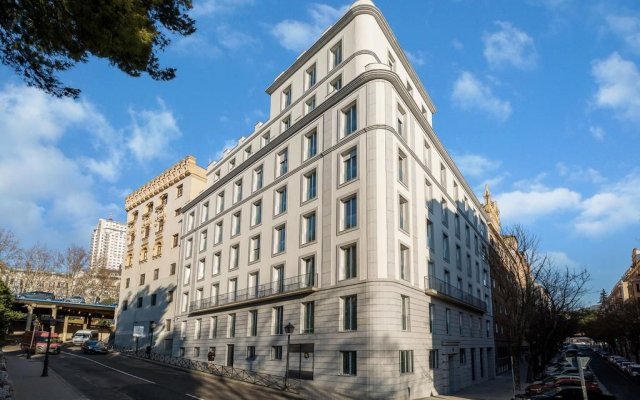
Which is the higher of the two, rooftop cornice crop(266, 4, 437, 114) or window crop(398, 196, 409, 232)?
rooftop cornice crop(266, 4, 437, 114)

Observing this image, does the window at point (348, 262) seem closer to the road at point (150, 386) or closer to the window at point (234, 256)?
the road at point (150, 386)

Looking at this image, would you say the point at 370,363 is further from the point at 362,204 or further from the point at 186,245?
the point at 186,245

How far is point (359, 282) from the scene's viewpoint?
2567 centimetres

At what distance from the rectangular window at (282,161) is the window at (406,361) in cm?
1659

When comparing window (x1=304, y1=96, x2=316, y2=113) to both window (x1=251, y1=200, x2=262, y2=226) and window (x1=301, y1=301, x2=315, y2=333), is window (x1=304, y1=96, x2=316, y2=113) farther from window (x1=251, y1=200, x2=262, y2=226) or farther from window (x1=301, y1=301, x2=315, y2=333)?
window (x1=301, y1=301, x2=315, y2=333)

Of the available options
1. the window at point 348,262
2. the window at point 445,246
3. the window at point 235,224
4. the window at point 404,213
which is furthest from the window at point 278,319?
the window at point 445,246

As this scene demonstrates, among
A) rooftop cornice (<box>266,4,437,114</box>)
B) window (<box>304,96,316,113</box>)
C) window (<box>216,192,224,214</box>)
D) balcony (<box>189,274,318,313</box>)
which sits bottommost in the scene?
balcony (<box>189,274,318,313</box>)

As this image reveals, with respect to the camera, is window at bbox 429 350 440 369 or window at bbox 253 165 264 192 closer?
window at bbox 429 350 440 369

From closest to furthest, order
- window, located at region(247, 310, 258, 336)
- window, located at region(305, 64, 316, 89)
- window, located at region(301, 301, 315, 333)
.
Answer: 1. window, located at region(301, 301, 315, 333)
2. window, located at region(247, 310, 258, 336)
3. window, located at region(305, 64, 316, 89)

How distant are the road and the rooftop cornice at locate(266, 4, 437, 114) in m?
24.9

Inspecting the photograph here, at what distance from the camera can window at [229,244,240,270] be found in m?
39.6

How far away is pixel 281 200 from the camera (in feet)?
116

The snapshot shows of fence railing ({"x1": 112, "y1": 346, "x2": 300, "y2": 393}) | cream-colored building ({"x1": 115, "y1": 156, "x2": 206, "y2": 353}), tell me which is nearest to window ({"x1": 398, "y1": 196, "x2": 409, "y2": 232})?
fence railing ({"x1": 112, "y1": 346, "x2": 300, "y2": 393})

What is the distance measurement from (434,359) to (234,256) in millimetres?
19141
